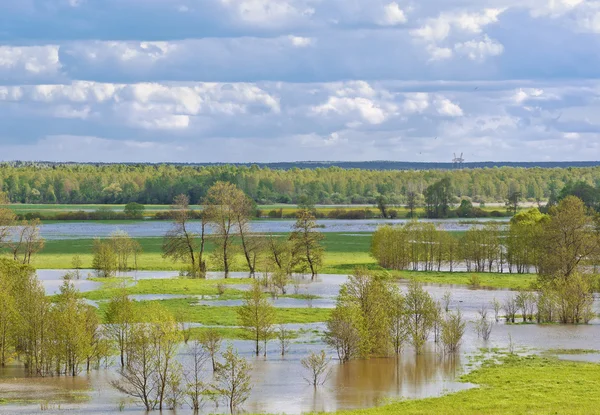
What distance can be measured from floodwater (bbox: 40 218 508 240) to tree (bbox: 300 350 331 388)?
323ft

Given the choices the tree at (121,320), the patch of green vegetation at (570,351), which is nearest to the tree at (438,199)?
the patch of green vegetation at (570,351)

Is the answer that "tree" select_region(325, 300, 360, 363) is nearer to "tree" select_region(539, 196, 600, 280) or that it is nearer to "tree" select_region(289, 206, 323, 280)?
"tree" select_region(539, 196, 600, 280)

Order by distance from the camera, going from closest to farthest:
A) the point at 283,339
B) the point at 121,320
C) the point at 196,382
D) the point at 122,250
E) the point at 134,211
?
the point at 196,382, the point at 121,320, the point at 283,339, the point at 122,250, the point at 134,211

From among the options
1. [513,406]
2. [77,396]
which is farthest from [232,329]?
[513,406]

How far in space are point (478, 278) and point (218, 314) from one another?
1357 inches

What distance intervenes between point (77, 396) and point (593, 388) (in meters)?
24.5

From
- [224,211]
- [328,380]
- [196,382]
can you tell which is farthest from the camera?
[224,211]

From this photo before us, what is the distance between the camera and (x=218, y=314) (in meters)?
65.1

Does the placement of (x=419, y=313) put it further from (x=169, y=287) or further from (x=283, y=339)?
(x=169, y=287)

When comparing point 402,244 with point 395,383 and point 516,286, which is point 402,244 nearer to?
point 516,286

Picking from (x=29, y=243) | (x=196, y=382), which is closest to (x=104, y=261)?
(x=29, y=243)

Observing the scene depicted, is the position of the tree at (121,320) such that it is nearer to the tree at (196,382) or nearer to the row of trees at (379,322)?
the tree at (196,382)

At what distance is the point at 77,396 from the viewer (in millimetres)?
42531

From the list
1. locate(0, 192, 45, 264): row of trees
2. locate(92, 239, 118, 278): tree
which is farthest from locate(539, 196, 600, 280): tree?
locate(0, 192, 45, 264): row of trees
